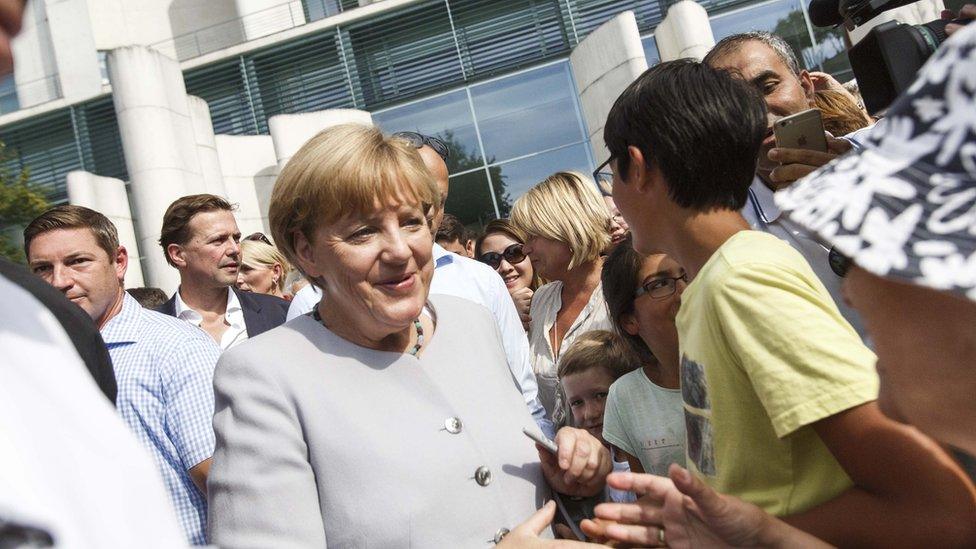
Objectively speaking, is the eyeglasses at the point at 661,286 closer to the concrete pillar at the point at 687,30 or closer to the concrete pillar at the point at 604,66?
the concrete pillar at the point at 604,66

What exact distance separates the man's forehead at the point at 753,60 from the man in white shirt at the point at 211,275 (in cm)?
312

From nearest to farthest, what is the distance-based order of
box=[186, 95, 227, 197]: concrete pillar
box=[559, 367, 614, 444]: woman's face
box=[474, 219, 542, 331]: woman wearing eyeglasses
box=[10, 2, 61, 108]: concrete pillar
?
box=[559, 367, 614, 444]: woman's face
box=[474, 219, 542, 331]: woman wearing eyeglasses
box=[186, 95, 227, 197]: concrete pillar
box=[10, 2, 61, 108]: concrete pillar

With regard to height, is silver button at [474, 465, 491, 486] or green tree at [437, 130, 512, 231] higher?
green tree at [437, 130, 512, 231]

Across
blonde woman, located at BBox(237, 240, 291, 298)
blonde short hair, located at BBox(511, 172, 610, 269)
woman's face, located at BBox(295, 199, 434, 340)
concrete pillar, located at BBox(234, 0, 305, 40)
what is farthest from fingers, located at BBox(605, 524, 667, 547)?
concrete pillar, located at BBox(234, 0, 305, 40)

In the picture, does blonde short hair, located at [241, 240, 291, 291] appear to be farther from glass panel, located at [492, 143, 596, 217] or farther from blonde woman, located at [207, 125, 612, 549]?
glass panel, located at [492, 143, 596, 217]

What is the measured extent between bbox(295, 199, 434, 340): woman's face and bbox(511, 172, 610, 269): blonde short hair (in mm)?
2389

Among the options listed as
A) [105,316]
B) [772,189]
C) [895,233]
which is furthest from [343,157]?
[105,316]

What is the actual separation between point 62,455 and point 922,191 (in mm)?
949

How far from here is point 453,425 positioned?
199 centimetres

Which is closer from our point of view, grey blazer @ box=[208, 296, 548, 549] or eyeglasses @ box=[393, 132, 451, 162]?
grey blazer @ box=[208, 296, 548, 549]

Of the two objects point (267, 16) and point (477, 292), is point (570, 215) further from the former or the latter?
point (267, 16)

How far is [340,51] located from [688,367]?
17.8 m

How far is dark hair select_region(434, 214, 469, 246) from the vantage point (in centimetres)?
636

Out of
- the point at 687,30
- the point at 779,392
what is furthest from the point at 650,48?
the point at 779,392
